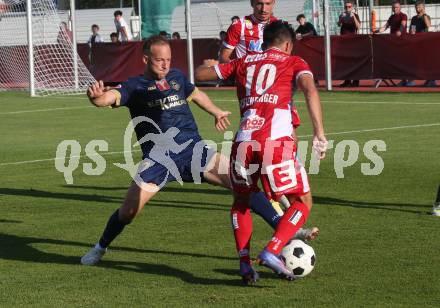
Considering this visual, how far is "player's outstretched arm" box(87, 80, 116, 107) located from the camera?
7.95m

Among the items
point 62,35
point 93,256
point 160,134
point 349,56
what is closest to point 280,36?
point 160,134

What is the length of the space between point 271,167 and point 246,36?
13.3 feet

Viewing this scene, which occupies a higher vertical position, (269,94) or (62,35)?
(62,35)

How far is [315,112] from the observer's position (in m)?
7.49

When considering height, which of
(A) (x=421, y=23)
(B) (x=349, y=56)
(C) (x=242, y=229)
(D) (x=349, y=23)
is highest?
(D) (x=349, y=23)

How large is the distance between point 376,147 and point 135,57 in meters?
17.9

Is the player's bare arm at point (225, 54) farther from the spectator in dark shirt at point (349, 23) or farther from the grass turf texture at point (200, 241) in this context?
the spectator in dark shirt at point (349, 23)

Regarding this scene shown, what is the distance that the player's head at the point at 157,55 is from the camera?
27.8 ft

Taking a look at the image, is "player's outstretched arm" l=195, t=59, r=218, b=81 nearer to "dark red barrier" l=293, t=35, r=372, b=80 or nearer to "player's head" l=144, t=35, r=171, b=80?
"player's head" l=144, t=35, r=171, b=80

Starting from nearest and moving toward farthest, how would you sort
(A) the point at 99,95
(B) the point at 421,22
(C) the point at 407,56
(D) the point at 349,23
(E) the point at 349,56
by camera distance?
(A) the point at 99,95 < (C) the point at 407,56 < (B) the point at 421,22 < (E) the point at 349,56 < (D) the point at 349,23

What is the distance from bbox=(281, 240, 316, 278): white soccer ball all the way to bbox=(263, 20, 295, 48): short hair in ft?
5.10

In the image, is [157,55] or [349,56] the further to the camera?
[349,56]

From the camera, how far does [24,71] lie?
32.3m

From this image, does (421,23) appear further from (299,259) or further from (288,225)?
(288,225)
